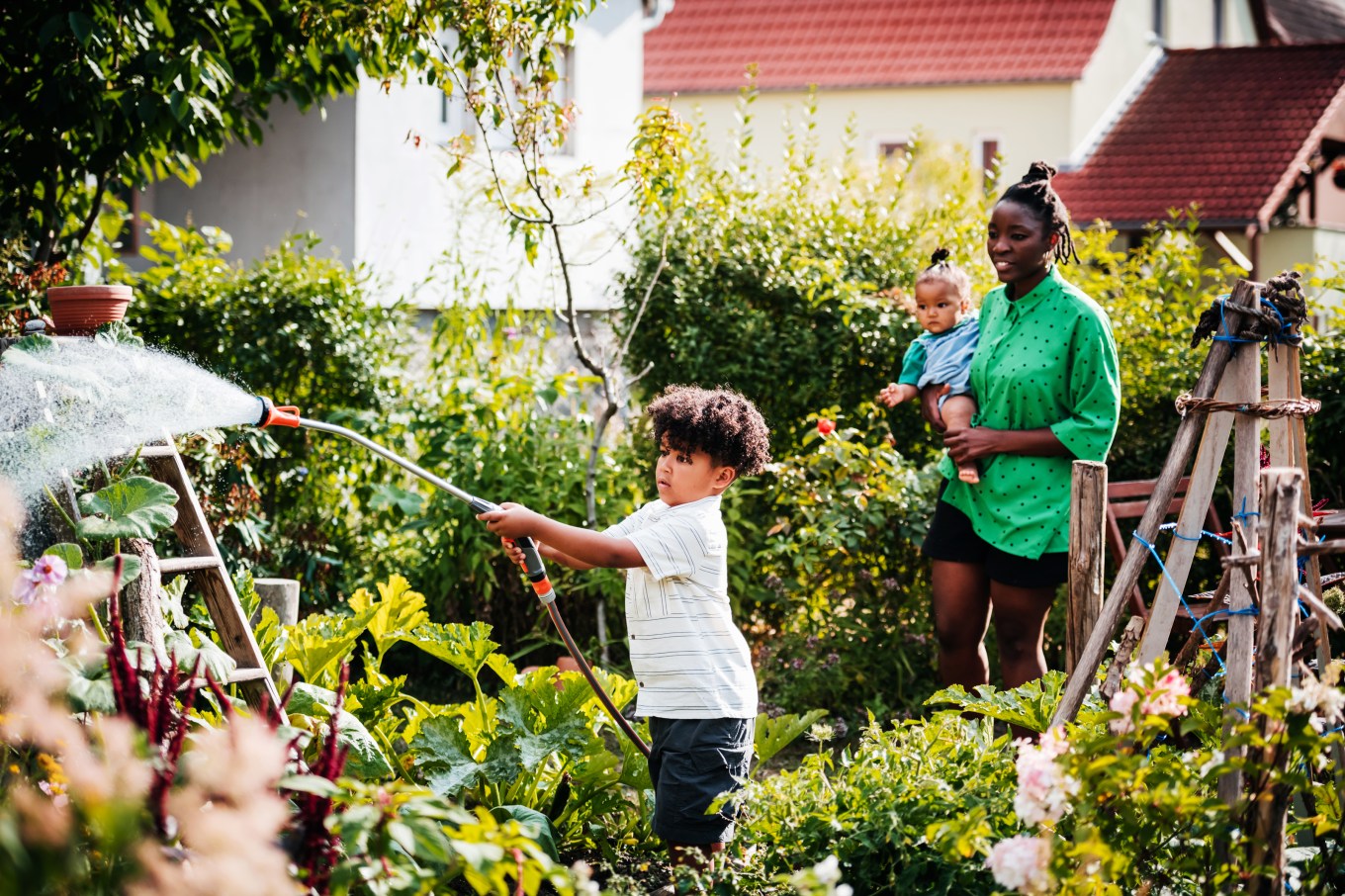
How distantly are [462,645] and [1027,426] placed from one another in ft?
5.76

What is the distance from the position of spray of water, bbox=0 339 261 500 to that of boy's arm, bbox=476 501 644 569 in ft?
2.18

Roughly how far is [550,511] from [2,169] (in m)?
2.65

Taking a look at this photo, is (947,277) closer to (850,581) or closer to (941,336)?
(941,336)

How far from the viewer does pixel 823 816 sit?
288cm

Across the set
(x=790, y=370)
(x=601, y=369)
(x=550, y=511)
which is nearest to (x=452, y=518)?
(x=550, y=511)

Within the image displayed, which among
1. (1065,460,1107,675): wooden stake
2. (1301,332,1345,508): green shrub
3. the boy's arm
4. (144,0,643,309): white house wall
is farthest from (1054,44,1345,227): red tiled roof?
the boy's arm

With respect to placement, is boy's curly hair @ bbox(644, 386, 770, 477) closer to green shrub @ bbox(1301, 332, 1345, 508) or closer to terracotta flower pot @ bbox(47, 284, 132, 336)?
terracotta flower pot @ bbox(47, 284, 132, 336)

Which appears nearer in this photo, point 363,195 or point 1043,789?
point 1043,789

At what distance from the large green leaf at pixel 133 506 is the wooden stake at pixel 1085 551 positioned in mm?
2273

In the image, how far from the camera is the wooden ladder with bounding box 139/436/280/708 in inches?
129

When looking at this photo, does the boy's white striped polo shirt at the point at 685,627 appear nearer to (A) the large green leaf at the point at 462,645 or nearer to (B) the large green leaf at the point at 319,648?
(A) the large green leaf at the point at 462,645

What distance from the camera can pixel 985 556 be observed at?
12.8 feet

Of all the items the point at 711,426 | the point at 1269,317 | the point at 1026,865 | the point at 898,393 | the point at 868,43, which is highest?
the point at 868,43

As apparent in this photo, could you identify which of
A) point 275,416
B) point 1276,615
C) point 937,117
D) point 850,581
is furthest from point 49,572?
point 937,117
